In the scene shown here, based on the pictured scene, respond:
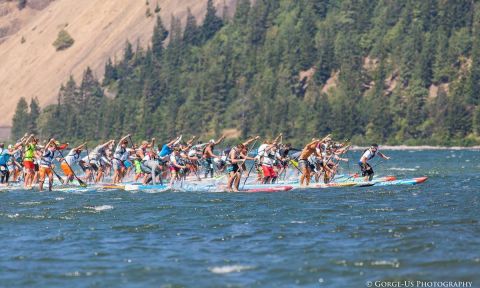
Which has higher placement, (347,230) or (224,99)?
(224,99)

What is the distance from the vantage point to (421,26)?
17038 cm

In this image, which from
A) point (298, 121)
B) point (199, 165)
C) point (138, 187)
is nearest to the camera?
point (138, 187)

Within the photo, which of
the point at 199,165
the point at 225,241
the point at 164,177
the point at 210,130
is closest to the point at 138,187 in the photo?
the point at 164,177

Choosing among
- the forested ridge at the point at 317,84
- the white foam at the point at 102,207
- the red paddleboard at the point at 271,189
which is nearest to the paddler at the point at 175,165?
the red paddleboard at the point at 271,189

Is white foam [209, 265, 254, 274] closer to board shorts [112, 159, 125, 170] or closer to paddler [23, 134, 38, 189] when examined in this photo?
paddler [23, 134, 38, 189]

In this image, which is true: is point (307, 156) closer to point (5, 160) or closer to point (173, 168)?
point (173, 168)

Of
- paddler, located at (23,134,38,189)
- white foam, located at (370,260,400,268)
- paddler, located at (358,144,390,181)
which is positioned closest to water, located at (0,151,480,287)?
white foam, located at (370,260,400,268)

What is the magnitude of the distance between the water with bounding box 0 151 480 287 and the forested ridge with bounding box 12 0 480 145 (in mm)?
106500

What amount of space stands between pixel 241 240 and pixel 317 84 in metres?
147

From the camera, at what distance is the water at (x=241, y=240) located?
75.8 feet

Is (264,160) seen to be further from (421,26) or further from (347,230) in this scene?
(421,26)

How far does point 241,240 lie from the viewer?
28.2m

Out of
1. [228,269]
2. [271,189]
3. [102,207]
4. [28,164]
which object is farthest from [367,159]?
[228,269]

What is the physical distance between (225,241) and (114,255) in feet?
10.6
